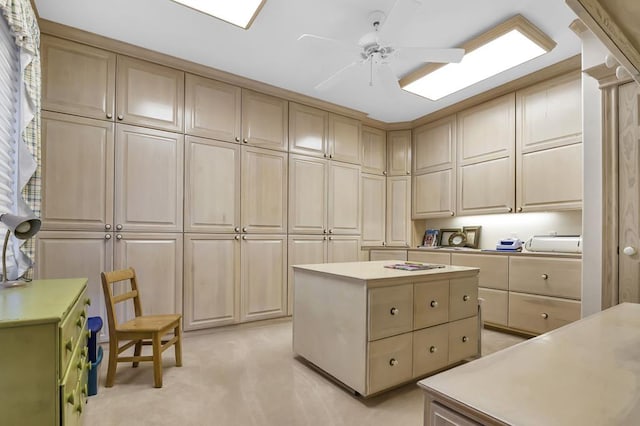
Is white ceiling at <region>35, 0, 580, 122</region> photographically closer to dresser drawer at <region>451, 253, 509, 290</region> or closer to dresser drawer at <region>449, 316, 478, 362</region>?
dresser drawer at <region>451, 253, 509, 290</region>

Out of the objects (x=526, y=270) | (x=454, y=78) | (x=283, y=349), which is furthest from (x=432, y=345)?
(x=454, y=78)

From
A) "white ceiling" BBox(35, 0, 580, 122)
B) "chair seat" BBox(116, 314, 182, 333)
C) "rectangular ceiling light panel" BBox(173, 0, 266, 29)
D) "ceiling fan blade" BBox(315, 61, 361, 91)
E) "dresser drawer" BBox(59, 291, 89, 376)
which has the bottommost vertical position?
"chair seat" BBox(116, 314, 182, 333)

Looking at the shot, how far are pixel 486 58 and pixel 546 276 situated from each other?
1.99 metres

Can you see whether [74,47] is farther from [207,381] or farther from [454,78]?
[454,78]

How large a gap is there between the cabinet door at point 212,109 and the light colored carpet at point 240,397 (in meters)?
2.03

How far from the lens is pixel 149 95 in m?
2.85

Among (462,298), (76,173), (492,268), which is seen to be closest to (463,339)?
(462,298)

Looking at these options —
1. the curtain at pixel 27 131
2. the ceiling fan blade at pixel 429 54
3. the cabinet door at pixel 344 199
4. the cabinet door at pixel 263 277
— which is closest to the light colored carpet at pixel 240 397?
the cabinet door at pixel 263 277

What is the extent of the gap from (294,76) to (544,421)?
3.28 m

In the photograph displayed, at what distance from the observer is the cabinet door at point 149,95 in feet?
8.96

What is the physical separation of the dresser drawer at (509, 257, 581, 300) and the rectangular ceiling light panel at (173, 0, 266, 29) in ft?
10.2

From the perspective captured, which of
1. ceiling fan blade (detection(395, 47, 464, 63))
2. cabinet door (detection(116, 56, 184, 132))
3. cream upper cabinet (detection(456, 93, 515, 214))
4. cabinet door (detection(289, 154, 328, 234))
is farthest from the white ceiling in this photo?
cabinet door (detection(289, 154, 328, 234))

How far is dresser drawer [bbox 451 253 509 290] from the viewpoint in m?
3.16

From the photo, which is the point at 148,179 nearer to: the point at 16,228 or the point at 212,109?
the point at 212,109
